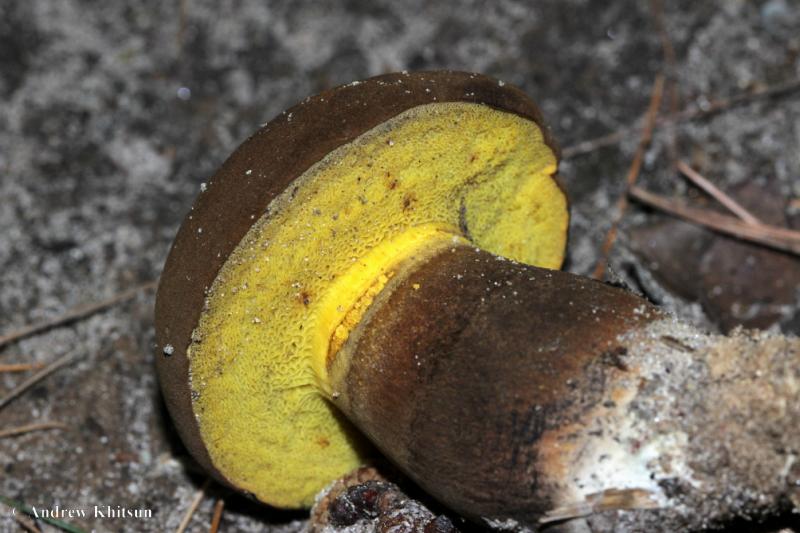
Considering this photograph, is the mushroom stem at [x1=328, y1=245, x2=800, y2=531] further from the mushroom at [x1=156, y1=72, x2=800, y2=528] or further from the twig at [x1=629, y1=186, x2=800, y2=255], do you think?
the twig at [x1=629, y1=186, x2=800, y2=255]

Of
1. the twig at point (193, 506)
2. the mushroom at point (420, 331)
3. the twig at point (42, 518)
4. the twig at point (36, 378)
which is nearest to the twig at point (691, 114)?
the mushroom at point (420, 331)

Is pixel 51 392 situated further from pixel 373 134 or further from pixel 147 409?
pixel 373 134

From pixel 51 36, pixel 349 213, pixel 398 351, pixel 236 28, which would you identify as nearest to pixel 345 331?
pixel 398 351

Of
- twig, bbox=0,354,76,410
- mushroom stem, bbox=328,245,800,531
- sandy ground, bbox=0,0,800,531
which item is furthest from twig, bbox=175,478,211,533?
mushroom stem, bbox=328,245,800,531

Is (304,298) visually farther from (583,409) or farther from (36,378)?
(36,378)

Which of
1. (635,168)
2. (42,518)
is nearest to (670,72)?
(635,168)

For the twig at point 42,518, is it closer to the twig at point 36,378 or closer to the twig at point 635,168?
the twig at point 36,378
